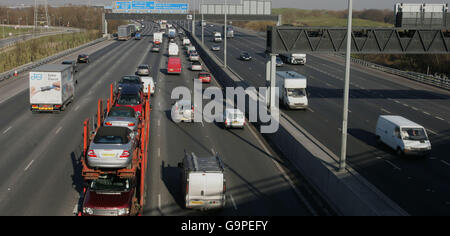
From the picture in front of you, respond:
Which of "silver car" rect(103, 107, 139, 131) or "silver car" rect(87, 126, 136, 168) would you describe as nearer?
"silver car" rect(87, 126, 136, 168)

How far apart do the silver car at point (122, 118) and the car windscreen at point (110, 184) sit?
7.82 meters

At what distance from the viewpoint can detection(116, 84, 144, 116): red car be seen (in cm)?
3344

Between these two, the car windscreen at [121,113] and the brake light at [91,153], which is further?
the car windscreen at [121,113]

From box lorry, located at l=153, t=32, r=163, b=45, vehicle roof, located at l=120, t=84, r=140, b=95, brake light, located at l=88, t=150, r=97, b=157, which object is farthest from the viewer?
box lorry, located at l=153, t=32, r=163, b=45

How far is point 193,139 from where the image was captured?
105ft

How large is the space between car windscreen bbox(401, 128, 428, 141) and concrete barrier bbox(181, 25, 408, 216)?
18.7 feet

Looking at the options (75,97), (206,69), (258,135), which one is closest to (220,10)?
(206,69)

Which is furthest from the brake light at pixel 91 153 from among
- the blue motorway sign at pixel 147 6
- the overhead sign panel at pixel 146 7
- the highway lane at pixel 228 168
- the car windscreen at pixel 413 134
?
the blue motorway sign at pixel 147 6

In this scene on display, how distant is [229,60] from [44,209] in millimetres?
64107

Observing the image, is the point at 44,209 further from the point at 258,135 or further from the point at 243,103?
the point at 243,103

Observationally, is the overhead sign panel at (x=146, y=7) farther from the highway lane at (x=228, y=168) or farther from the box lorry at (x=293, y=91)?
the highway lane at (x=228, y=168)

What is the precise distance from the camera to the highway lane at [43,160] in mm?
20641

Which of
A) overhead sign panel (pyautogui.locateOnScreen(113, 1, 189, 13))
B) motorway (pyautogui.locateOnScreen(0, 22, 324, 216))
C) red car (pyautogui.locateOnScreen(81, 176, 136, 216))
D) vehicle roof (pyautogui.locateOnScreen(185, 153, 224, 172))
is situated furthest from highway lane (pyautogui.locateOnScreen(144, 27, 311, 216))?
overhead sign panel (pyautogui.locateOnScreen(113, 1, 189, 13))

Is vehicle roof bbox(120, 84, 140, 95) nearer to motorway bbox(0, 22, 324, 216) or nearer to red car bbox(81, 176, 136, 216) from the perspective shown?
motorway bbox(0, 22, 324, 216)
